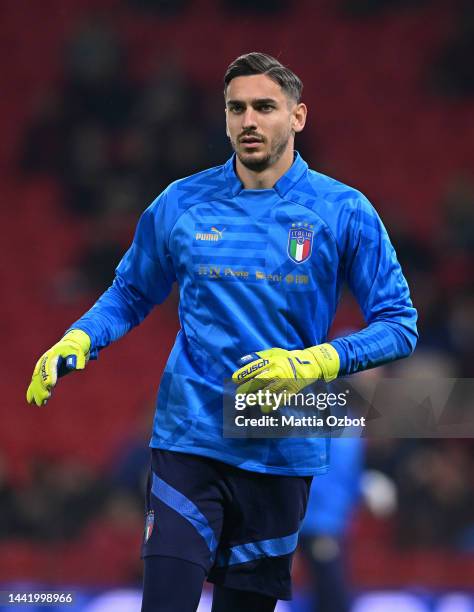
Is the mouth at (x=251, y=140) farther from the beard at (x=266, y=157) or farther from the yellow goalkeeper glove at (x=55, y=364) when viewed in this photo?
the yellow goalkeeper glove at (x=55, y=364)

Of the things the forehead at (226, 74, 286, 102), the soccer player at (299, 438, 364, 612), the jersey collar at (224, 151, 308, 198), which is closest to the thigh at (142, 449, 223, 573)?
the jersey collar at (224, 151, 308, 198)

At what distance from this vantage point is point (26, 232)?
8141 millimetres

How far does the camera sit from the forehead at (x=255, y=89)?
2.88 meters

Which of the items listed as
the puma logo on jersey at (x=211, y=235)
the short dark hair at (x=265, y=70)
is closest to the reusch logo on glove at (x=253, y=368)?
the puma logo on jersey at (x=211, y=235)

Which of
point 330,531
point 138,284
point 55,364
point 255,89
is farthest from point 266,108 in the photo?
point 330,531

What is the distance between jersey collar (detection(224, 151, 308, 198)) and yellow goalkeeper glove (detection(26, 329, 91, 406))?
54 cm

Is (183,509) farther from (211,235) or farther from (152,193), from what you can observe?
(152,193)

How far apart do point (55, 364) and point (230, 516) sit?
0.56m

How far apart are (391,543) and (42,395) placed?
14.2 ft

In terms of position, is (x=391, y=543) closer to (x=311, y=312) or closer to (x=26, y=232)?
(x=26, y=232)

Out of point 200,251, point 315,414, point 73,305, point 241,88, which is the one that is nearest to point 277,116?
point 241,88

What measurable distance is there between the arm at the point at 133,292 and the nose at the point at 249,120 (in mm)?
309

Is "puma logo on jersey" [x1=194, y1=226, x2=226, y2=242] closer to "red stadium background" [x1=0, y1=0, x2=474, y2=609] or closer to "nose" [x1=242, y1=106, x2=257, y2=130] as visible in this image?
"nose" [x1=242, y1=106, x2=257, y2=130]

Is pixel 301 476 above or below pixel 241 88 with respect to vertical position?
below
